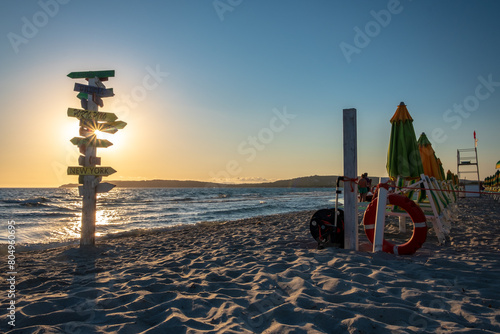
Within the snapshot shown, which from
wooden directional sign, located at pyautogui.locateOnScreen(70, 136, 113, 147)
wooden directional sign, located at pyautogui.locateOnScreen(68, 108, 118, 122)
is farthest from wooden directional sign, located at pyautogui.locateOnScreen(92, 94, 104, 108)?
wooden directional sign, located at pyautogui.locateOnScreen(70, 136, 113, 147)

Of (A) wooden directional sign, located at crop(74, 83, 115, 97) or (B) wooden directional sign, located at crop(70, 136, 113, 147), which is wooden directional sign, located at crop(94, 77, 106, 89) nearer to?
(A) wooden directional sign, located at crop(74, 83, 115, 97)

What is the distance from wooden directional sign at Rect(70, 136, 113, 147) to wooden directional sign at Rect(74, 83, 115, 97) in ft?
3.18

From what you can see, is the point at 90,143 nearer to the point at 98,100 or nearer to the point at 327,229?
the point at 98,100

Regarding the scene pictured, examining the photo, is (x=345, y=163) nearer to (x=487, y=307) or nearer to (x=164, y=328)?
(x=487, y=307)

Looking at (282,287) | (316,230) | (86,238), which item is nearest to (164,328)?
(282,287)

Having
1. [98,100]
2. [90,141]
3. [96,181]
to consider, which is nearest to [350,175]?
[96,181]

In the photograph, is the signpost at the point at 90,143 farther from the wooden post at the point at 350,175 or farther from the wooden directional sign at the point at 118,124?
the wooden post at the point at 350,175

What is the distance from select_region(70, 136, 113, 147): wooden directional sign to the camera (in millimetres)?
5922

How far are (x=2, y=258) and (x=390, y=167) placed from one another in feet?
27.8

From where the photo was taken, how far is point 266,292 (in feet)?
9.64

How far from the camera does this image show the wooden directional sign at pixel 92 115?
5.87 m

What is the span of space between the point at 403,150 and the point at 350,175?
3.07 meters

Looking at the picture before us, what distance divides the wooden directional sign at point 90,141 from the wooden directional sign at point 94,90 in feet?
3.18

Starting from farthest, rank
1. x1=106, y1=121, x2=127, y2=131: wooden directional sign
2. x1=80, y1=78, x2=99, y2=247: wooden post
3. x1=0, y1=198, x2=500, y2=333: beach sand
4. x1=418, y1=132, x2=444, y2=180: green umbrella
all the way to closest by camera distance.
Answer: x1=418, y1=132, x2=444, y2=180: green umbrella < x1=106, y1=121, x2=127, y2=131: wooden directional sign < x1=80, y1=78, x2=99, y2=247: wooden post < x1=0, y1=198, x2=500, y2=333: beach sand
